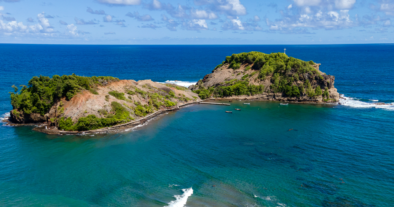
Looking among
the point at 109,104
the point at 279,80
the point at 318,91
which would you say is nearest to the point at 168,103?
the point at 109,104

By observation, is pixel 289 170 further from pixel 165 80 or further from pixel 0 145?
pixel 165 80

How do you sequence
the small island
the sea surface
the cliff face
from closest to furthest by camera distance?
the sea surface
the cliff face
the small island

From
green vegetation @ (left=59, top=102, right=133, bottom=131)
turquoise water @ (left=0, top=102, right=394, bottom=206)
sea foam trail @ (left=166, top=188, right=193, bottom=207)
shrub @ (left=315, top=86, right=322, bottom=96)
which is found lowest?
sea foam trail @ (left=166, top=188, right=193, bottom=207)

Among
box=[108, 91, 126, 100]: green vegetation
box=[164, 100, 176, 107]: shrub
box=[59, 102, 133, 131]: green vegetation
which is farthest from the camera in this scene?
box=[164, 100, 176, 107]: shrub

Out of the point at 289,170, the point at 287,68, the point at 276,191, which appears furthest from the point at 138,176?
the point at 287,68

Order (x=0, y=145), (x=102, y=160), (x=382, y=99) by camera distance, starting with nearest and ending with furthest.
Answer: (x=102, y=160)
(x=0, y=145)
(x=382, y=99)

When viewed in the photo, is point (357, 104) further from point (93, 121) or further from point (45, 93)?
point (45, 93)

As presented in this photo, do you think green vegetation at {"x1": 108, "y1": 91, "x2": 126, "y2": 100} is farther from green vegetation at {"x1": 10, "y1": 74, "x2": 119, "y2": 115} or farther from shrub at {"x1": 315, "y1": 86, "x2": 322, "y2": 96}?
shrub at {"x1": 315, "y1": 86, "x2": 322, "y2": 96}

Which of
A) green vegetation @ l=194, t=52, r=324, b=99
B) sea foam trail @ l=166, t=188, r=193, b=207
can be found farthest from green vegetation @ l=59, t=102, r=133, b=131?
green vegetation @ l=194, t=52, r=324, b=99

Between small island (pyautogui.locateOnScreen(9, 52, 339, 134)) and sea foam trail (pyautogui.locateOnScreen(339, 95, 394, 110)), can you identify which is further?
sea foam trail (pyautogui.locateOnScreen(339, 95, 394, 110))
